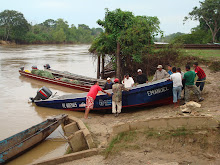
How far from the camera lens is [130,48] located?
12.4 metres

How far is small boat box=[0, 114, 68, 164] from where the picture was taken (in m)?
6.14

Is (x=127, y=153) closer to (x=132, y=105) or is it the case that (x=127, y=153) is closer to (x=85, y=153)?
(x=85, y=153)

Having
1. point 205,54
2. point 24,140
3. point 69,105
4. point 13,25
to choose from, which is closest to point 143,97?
point 69,105

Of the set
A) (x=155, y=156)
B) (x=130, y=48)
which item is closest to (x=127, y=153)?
(x=155, y=156)

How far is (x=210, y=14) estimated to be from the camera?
30953 mm

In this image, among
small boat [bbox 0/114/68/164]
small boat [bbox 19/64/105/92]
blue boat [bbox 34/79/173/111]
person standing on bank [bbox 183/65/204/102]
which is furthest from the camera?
small boat [bbox 19/64/105/92]

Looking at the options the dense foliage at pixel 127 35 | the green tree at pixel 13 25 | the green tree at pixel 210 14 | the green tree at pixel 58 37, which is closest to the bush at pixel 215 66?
the dense foliage at pixel 127 35

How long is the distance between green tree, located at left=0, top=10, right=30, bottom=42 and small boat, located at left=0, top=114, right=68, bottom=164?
68.4 meters

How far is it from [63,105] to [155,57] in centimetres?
634

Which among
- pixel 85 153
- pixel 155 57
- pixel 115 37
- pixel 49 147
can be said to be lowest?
pixel 49 147

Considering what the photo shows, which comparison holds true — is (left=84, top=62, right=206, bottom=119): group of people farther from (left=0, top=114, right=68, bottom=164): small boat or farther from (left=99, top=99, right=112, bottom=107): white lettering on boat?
(left=0, top=114, right=68, bottom=164): small boat

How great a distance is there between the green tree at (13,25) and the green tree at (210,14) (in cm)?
5533

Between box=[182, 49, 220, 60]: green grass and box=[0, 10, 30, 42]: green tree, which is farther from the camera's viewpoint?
box=[0, 10, 30, 42]: green tree

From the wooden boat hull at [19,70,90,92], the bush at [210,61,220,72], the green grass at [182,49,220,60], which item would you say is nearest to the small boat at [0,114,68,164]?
the wooden boat hull at [19,70,90,92]
